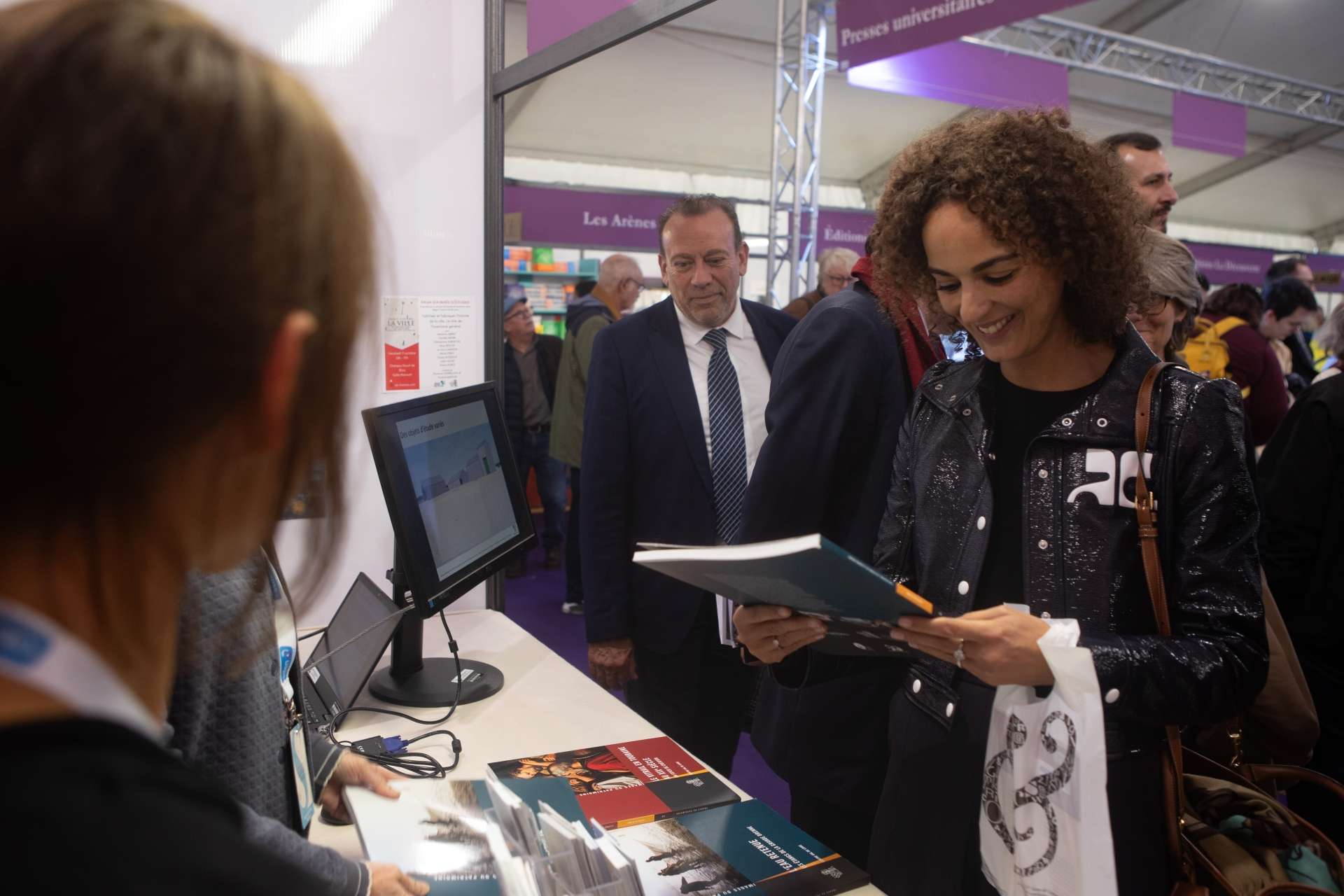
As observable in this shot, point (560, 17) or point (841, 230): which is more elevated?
point (841, 230)

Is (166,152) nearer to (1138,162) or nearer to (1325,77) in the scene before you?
(1138,162)

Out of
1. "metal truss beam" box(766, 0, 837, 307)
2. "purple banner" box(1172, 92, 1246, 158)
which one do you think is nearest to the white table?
"metal truss beam" box(766, 0, 837, 307)

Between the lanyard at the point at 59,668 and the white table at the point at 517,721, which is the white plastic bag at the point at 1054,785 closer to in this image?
the white table at the point at 517,721

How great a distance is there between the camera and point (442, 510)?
162 centimetres

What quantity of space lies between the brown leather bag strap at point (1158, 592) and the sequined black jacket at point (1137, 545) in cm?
1

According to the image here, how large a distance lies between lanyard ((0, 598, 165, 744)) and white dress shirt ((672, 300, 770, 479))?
1829 millimetres

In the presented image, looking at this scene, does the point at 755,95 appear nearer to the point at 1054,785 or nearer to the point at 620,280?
the point at 620,280

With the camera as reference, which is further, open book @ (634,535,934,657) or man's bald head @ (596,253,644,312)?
man's bald head @ (596,253,644,312)

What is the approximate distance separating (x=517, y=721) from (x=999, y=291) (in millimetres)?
1050

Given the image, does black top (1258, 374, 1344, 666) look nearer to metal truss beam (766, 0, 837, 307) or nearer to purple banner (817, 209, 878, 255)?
metal truss beam (766, 0, 837, 307)

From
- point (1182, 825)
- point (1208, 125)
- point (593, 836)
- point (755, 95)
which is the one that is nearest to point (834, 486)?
point (1182, 825)

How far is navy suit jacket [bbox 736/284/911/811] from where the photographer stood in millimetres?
1570

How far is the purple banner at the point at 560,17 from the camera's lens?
185 centimetres

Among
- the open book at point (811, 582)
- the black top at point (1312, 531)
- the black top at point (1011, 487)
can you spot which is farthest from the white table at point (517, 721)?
the black top at point (1312, 531)
